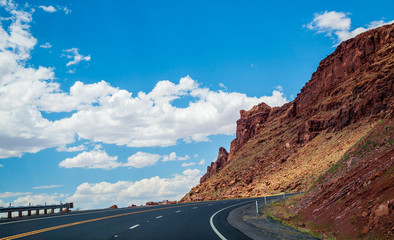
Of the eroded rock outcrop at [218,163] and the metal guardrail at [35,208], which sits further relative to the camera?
the eroded rock outcrop at [218,163]

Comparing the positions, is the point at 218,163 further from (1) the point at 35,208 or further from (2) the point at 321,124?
(1) the point at 35,208

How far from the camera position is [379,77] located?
229 ft

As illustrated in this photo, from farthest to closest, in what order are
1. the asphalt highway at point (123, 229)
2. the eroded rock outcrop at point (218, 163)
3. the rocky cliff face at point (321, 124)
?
1. the eroded rock outcrop at point (218, 163)
2. the rocky cliff face at point (321, 124)
3. the asphalt highway at point (123, 229)

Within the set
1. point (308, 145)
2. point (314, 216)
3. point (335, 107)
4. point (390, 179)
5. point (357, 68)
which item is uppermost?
point (357, 68)

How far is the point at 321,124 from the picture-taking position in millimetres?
81312

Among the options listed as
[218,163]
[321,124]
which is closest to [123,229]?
[321,124]

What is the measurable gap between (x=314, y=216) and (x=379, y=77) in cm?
6407

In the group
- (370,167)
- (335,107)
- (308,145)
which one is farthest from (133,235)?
(335,107)

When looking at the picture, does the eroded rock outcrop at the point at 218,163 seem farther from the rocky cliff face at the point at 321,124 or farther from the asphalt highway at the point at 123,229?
the asphalt highway at the point at 123,229

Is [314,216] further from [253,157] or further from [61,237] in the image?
[253,157]

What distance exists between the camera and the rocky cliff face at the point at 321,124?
64375 mm

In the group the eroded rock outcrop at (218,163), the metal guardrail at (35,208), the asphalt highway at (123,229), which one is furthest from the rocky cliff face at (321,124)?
the asphalt highway at (123,229)

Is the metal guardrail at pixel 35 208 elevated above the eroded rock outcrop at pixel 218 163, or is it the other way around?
the eroded rock outcrop at pixel 218 163

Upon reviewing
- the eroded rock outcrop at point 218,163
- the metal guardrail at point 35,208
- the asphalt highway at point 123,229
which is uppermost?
the eroded rock outcrop at point 218,163
